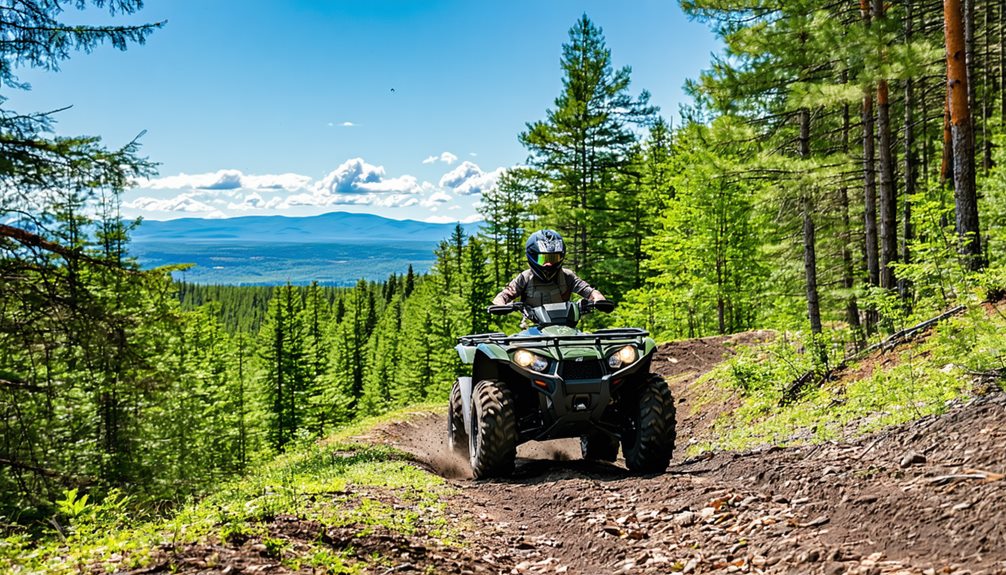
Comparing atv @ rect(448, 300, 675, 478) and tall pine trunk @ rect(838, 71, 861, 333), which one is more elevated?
tall pine trunk @ rect(838, 71, 861, 333)

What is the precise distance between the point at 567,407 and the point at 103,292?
51.6ft

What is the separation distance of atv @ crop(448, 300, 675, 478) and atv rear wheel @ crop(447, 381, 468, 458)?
1351mm

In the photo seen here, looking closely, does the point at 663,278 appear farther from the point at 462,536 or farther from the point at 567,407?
the point at 462,536

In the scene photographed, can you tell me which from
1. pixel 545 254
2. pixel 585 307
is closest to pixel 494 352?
pixel 585 307

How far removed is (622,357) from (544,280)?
2.19 metres

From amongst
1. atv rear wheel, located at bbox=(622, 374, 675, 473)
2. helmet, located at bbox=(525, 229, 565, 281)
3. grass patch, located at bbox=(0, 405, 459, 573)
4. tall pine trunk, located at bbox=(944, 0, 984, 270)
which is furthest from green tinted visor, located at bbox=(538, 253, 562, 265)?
tall pine trunk, located at bbox=(944, 0, 984, 270)

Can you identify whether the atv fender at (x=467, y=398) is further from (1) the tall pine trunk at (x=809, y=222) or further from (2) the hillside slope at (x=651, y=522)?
(1) the tall pine trunk at (x=809, y=222)

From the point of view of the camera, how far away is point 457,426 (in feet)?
32.0

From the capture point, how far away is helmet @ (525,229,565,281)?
9.05 m

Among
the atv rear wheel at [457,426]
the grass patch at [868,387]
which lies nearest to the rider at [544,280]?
the atv rear wheel at [457,426]

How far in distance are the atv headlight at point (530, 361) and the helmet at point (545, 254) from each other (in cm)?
195

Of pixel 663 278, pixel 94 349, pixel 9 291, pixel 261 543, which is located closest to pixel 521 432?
pixel 261 543

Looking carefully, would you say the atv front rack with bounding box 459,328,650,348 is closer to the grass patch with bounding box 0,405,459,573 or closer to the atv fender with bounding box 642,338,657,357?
the atv fender with bounding box 642,338,657,357

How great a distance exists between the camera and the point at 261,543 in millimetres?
4301
